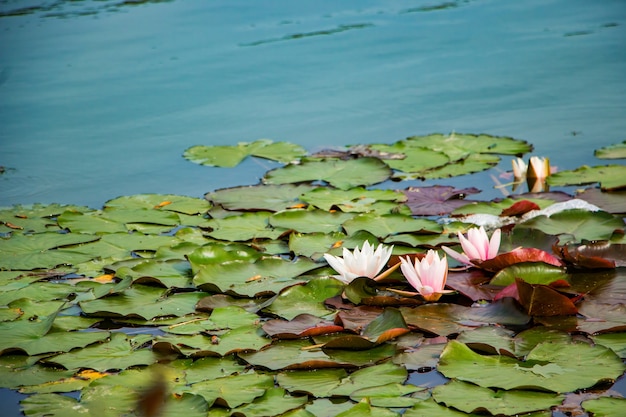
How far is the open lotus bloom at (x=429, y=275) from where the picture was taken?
8.21 feet

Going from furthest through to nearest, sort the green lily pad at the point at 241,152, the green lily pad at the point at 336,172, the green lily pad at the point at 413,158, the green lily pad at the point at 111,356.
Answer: the green lily pad at the point at 241,152 < the green lily pad at the point at 413,158 < the green lily pad at the point at 336,172 < the green lily pad at the point at 111,356

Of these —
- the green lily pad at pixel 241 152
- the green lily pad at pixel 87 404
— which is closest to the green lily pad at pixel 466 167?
the green lily pad at pixel 241 152

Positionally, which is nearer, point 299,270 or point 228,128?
point 299,270

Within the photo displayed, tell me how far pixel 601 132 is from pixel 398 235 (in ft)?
6.11

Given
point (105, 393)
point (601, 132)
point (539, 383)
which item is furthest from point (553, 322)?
point (601, 132)

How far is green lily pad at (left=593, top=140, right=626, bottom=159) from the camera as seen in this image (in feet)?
12.9

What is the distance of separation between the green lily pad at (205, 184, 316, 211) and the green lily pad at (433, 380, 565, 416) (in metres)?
1.71

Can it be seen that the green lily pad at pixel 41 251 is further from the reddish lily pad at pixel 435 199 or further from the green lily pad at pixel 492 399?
the green lily pad at pixel 492 399

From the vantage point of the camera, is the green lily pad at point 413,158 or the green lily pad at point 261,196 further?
the green lily pad at point 413,158

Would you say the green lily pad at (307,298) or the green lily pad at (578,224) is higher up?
the green lily pad at (307,298)

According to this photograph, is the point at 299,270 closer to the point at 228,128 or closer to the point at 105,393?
the point at 105,393

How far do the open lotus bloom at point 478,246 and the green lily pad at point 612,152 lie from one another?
1570 millimetres

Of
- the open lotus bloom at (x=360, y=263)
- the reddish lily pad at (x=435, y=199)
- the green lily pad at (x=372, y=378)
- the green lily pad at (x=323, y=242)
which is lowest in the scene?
the reddish lily pad at (x=435, y=199)

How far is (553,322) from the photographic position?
2.38m
